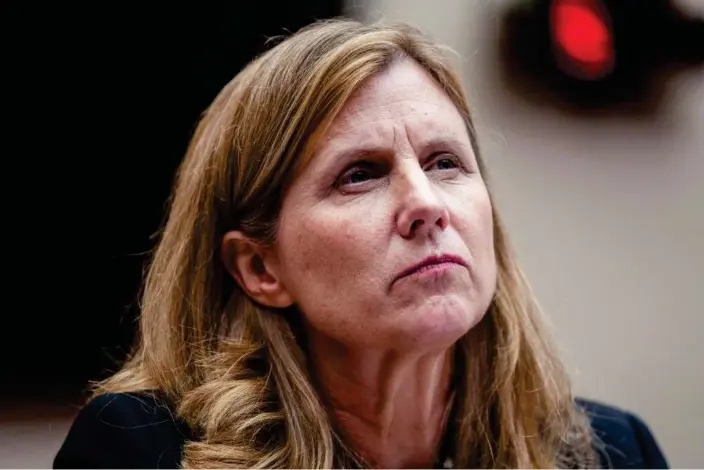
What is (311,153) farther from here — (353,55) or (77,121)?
(77,121)

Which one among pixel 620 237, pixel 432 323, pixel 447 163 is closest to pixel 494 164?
pixel 620 237

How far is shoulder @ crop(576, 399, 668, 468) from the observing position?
61.6 inches

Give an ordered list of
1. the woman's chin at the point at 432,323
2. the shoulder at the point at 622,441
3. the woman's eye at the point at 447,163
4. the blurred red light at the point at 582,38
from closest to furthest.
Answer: the woman's chin at the point at 432,323
the woman's eye at the point at 447,163
the shoulder at the point at 622,441
the blurred red light at the point at 582,38

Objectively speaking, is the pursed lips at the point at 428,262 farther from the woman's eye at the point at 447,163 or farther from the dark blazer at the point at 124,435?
the dark blazer at the point at 124,435

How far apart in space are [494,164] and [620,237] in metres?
0.40

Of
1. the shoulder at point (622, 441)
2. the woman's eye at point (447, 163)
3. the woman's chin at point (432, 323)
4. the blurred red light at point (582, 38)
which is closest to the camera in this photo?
the woman's chin at point (432, 323)

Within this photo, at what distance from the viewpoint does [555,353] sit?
1610mm

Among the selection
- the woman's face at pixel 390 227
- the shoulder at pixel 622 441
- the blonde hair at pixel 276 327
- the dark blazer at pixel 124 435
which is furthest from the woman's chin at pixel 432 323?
the shoulder at pixel 622 441

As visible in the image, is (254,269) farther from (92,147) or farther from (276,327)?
(92,147)

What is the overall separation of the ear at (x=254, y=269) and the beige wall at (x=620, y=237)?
2.92 ft

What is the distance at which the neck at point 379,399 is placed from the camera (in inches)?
53.2

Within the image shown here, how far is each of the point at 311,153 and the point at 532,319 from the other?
0.61m

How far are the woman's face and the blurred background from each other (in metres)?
0.44

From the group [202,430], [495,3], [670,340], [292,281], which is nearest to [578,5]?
[495,3]
